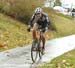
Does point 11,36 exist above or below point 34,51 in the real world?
below

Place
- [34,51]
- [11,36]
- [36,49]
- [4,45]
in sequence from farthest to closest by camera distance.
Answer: [11,36], [4,45], [36,49], [34,51]

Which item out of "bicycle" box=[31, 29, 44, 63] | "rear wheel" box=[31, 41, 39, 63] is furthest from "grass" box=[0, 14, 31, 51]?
"rear wheel" box=[31, 41, 39, 63]

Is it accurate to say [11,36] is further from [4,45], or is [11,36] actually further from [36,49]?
[36,49]

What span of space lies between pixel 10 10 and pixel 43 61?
14792 millimetres

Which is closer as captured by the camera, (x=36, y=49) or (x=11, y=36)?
(x=36, y=49)

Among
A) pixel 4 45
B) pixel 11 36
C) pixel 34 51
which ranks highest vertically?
pixel 34 51

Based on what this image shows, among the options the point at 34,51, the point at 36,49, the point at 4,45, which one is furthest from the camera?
the point at 4,45

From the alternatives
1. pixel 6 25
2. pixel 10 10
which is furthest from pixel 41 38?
pixel 10 10

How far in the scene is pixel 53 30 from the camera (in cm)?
3106

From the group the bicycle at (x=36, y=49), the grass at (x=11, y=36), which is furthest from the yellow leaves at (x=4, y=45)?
the bicycle at (x=36, y=49)

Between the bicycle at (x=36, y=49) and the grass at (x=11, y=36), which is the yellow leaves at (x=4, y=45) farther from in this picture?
the bicycle at (x=36, y=49)

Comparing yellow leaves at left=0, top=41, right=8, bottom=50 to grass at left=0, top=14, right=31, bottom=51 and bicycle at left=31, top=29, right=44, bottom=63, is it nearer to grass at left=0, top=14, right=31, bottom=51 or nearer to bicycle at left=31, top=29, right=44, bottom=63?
grass at left=0, top=14, right=31, bottom=51

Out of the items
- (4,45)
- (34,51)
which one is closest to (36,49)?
(34,51)

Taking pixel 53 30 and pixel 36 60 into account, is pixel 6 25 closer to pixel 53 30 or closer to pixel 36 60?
pixel 53 30
